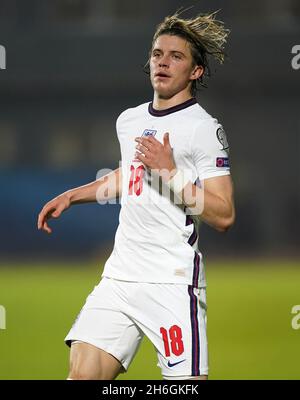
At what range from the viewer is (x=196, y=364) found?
5.63 m

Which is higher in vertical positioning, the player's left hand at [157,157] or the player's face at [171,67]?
the player's face at [171,67]

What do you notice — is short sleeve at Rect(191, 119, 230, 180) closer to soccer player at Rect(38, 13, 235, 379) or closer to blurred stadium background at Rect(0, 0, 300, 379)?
soccer player at Rect(38, 13, 235, 379)

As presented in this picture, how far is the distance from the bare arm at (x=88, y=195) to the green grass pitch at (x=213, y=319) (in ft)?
9.05

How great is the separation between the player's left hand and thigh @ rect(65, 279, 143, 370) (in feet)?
2.53

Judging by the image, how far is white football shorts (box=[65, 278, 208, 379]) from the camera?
564cm

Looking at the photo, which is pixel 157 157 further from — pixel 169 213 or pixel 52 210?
pixel 52 210

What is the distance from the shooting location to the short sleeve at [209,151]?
5.62 meters

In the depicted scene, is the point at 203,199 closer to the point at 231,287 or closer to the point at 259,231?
the point at 231,287

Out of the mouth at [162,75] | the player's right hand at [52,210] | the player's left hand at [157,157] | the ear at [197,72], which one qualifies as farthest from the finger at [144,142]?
the player's right hand at [52,210]

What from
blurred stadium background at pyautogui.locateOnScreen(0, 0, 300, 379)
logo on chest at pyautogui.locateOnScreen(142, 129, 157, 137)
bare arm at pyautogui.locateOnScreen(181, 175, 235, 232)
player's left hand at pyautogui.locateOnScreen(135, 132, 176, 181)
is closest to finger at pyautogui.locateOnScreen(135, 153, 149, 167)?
player's left hand at pyautogui.locateOnScreen(135, 132, 176, 181)

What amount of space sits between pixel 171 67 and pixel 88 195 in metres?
1.00

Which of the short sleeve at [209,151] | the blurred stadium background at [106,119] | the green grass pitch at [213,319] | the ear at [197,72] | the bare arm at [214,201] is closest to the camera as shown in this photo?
the bare arm at [214,201]

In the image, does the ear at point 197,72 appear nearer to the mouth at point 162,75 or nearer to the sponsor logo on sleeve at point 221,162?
the mouth at point 162,75

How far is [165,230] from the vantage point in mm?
5785
